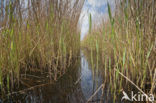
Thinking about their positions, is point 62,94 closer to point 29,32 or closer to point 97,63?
point 97,63

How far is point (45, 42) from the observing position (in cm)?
110

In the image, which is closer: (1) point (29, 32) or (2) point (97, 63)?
(2) point (97, 63)

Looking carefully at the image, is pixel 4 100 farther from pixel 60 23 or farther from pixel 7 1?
pixel 60 23

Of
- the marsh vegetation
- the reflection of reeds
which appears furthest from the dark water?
the reflection of reeds

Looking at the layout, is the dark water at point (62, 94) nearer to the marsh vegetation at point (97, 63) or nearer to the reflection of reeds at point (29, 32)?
the marsh vegetation at point (97, 63)

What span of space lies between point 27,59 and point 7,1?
2.18ft

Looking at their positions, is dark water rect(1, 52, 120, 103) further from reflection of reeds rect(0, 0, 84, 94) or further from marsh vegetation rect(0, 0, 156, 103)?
reflection of reeds rect(0, 0, 84, 94)

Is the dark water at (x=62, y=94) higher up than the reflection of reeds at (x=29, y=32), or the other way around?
the reflection of reeds at (x=29, y=32)

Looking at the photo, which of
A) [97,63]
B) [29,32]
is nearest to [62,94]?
[97,63]

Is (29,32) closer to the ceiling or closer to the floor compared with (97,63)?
closer to the ceiling

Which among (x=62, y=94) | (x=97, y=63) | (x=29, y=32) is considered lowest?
(x=62, y=94)

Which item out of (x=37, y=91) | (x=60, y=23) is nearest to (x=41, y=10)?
(x=60, y=23)

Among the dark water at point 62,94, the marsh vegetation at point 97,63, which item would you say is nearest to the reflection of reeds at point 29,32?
the marsh vegetation at point 97,63

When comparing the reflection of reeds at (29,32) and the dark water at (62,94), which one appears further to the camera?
the reflection of reeds at (29,32)
